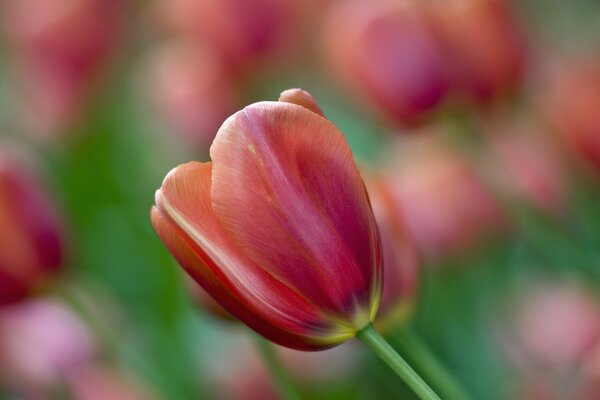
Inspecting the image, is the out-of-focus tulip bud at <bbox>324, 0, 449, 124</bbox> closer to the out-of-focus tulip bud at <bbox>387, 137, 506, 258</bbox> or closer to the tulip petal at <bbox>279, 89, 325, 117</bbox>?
the out-of-focus tulip bud at <bbox>387, 137, 506, 258</bbox>

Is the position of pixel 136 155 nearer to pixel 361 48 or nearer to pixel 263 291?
pixel 361 48

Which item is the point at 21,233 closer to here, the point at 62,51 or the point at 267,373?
the point at 267,373

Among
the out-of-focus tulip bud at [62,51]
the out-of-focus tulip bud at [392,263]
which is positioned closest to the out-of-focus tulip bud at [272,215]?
the out-of-focus tulip bud at [392,263]

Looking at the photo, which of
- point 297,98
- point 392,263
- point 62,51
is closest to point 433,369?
point 392,263

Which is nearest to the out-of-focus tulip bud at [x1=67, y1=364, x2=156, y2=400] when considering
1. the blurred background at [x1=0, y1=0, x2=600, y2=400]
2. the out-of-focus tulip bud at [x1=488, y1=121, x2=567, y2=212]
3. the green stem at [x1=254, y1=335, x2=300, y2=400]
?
the blurred background at [x1=0, y1=0, x2=600, y2=400]

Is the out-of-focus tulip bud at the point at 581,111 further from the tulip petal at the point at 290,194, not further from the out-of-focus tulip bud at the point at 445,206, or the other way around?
the tulip petal at the point at 290,194

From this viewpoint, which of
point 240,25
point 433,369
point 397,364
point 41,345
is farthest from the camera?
point 240,25
